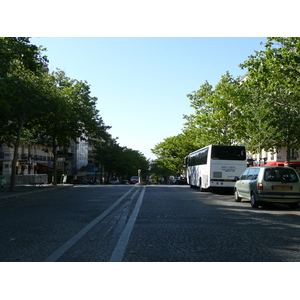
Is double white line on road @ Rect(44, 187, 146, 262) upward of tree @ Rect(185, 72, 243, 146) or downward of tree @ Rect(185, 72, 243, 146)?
downward

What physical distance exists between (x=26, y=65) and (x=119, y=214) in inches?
464

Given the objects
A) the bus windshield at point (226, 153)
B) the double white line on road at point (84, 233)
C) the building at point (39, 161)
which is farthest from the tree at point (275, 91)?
the building at point (39, 161)

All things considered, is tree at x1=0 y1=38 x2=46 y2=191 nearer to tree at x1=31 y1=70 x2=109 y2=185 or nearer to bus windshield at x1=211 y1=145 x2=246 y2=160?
tree at x1=31 y1=70 x2=109 y2=185

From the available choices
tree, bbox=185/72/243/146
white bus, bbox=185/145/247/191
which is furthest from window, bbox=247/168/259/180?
tree, bbox=185/72/243/146

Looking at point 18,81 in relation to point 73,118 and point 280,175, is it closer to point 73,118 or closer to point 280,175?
point 73,118

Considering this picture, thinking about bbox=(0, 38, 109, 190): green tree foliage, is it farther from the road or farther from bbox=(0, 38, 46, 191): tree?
the road

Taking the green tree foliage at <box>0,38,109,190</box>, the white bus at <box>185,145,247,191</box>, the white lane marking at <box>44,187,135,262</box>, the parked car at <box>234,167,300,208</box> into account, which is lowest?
the white lane marking at <box>44,187,135,262</box>

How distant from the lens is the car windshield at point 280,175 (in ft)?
51.2

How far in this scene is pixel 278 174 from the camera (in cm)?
1570

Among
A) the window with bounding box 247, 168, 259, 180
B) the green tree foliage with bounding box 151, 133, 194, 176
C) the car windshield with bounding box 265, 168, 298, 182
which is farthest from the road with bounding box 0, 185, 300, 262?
the green tree foliage with bounding box 151, 133, 194, 176

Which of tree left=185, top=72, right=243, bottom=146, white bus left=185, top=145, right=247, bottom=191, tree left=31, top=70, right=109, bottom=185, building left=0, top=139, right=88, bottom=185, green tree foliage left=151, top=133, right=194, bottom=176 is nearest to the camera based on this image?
white bus left=185, top=145, right=247, bottom=191

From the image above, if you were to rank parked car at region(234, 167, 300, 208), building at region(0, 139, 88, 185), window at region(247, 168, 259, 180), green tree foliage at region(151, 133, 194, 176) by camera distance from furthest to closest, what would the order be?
1. green tree foliage at region(151, 133, 194, 176)
2. building at region(0, 139, 88, 185)
3. window at region(247, 168, 259, 180)
4. parked car at region(234, 167, 300, 208)

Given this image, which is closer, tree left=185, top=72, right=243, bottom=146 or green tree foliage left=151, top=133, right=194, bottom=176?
tree left=185, top=72, right=243, bottom=146

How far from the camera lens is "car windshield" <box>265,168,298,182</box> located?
15617 mm
